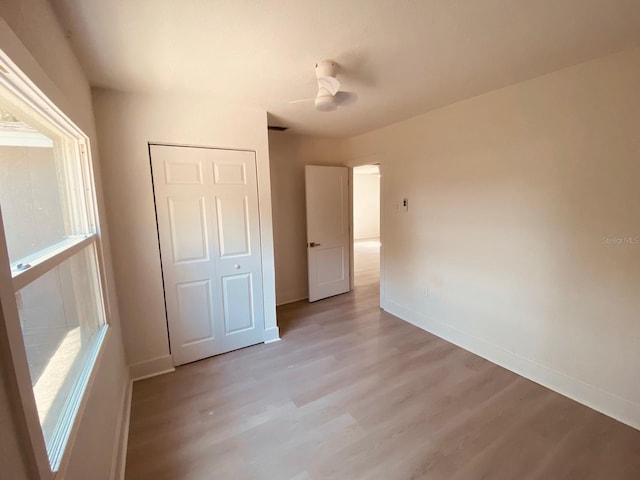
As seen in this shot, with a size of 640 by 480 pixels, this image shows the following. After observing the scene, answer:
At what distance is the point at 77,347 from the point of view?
50.1 inches

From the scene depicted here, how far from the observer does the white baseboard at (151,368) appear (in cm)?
238

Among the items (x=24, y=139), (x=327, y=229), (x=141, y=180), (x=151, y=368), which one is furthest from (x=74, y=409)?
(x=327, y=229)

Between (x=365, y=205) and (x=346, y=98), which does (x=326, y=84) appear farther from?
(x=365, y=205)

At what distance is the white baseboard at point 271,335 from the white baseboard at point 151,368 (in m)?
0.88

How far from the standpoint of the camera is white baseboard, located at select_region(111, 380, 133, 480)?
149 centimetres

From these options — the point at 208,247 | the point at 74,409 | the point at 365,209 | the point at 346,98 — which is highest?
the point at 346,98

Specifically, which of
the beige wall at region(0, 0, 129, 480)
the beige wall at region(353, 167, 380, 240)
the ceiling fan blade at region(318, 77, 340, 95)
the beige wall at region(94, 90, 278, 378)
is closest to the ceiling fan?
the ceiling fan blade at region(318, 77, 340, 95)

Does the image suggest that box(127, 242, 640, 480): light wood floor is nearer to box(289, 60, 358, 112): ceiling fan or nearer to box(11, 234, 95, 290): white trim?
box(11, 234, 95, 290): white trim

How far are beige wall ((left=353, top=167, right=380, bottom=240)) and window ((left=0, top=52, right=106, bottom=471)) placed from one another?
8575 mm

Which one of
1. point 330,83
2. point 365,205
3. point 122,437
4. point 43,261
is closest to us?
point 43,261

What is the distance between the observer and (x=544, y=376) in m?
2.20

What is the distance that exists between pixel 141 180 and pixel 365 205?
8379 millimetres

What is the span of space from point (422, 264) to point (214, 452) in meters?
2.52

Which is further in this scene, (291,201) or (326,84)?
(291,201)
